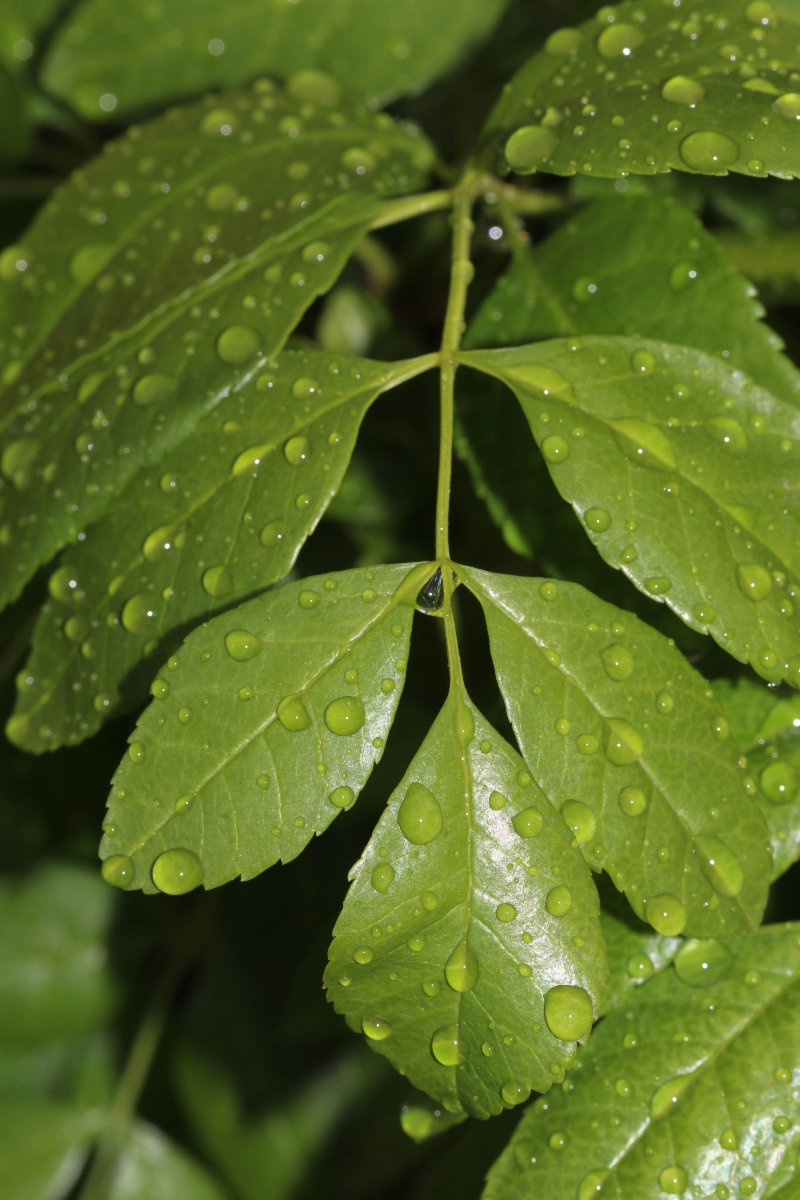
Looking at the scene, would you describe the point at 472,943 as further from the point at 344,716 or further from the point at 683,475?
the point at 683,475

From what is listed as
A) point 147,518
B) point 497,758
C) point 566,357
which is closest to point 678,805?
point 497,758

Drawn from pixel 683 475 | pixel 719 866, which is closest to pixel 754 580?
pixel 683 475

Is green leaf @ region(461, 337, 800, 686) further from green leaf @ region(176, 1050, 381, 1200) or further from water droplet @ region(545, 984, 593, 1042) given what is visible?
green leaf @ region(176, 1050, 381, 1200)

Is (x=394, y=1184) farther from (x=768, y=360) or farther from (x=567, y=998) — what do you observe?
(x=768, y=360)

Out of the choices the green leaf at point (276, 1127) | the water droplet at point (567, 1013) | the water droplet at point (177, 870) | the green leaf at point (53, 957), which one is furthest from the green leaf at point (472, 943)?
the green leaf at point (53, 957)

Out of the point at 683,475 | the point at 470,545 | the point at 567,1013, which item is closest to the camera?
the point at 567,1013

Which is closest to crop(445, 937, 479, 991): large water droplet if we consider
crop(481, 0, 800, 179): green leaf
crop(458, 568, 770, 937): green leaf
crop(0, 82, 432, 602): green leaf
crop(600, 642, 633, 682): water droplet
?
crop(458, 568, 770, 937): green leaf
